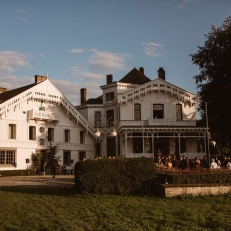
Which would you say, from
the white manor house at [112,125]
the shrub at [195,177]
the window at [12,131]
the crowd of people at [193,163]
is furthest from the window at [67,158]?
the shrub at [195,177]

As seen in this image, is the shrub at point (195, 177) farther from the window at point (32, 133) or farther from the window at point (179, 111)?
the window at point (179, 111)

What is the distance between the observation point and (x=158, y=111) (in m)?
44.4

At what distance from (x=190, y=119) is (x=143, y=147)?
795cm

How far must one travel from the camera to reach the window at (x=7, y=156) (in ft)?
127

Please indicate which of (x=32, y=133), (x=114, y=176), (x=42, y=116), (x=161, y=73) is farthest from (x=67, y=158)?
(x=114, y=176)

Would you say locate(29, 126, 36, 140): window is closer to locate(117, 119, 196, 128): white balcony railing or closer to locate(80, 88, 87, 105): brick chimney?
locate(117, 119, 196, 128): white balcony railing

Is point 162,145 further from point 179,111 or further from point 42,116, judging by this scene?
point 42,116

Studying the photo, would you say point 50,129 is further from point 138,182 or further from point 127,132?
point 138,182

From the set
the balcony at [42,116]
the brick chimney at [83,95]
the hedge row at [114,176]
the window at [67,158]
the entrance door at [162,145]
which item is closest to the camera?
the hedge row at [114,176]

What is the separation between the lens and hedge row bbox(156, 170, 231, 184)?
16750 millimetres

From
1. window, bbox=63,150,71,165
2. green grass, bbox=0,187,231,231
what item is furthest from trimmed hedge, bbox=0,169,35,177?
green grass, bbox=0,187,231,231

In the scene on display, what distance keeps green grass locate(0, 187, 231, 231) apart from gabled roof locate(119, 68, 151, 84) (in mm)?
33014

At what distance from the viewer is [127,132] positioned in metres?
40.2

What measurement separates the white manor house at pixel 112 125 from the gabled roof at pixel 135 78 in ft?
5.32
